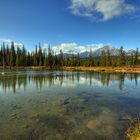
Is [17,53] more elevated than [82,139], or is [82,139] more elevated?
[17,53]

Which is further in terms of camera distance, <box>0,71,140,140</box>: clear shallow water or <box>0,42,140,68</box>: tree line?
<box>0,42,140,68</box>: tree line

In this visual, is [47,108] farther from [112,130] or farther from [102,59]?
[102,59]

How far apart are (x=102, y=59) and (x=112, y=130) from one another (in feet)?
364

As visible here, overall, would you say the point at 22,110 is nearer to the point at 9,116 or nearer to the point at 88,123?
the point at 9,116

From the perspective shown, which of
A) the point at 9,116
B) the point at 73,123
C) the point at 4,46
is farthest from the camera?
the point at 4,46

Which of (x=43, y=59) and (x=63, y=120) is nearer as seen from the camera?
(x=63, y=120)

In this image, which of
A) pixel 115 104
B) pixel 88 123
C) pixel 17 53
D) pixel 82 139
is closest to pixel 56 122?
pixel 88 123

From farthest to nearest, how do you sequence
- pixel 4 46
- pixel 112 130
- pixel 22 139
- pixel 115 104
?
pixel 4 46
pixel 115 104
pixel 112 130
pixel 22 139

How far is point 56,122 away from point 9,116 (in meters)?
3.50

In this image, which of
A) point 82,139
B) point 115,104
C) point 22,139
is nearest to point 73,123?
point 82,139

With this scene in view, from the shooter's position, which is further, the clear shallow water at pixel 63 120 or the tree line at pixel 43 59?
the tree line at pixel 43 59

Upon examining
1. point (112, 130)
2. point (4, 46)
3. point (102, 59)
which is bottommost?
point (112, 130)

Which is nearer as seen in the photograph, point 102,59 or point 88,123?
point 88,123

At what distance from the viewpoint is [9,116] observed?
12312mm
